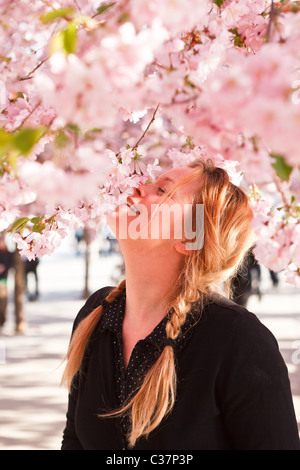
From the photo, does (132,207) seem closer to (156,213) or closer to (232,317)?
(156,213)

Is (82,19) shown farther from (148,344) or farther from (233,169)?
(148,344)

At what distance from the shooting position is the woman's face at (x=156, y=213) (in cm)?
168

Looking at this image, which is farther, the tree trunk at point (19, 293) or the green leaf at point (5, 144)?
the tree trunk at point (19, 293)

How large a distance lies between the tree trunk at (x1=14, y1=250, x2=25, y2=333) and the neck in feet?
18.1

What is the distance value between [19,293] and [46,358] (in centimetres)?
134

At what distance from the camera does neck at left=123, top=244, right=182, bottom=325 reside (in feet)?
5.77

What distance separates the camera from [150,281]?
5.83 feet

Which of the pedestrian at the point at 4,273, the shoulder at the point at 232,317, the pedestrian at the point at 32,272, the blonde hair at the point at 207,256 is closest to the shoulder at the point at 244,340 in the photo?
the shoulder at the point at 232,317

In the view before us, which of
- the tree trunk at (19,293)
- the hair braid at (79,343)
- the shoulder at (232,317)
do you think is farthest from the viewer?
the tree trunk at (19,293)

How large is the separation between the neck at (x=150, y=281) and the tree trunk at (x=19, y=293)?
552 cm

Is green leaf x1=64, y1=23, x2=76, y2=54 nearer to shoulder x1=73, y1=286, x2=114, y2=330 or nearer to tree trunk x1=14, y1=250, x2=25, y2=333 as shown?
shoulder x1=73, y1=286, x2=114, y2=330

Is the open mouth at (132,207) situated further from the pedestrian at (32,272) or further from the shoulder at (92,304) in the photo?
the pedestrian at (32,272)
